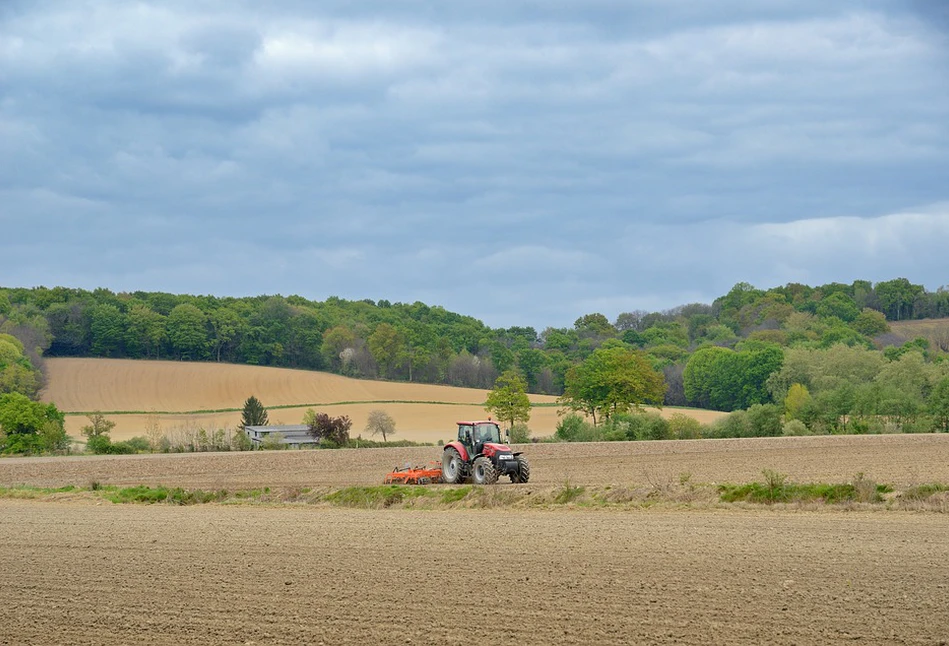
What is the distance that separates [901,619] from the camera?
42.9ft

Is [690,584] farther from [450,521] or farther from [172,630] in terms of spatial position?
[450,521]

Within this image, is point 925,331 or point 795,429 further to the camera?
point 925,331

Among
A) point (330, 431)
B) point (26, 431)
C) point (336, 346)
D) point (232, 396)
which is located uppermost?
point (336, 346)

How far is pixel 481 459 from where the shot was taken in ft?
111

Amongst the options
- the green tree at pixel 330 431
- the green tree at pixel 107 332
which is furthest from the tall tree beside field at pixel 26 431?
the green tree at pixel 107 332

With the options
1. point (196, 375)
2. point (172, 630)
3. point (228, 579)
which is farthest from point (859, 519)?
point (196, 375)

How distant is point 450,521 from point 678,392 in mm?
107035

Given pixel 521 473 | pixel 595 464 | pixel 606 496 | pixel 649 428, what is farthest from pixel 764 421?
pixel 606 496

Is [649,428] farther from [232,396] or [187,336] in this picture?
[187,336]

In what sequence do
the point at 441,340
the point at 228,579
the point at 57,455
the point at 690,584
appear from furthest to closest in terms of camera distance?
the point at 441,340
the point at 57,455
the point at 228,579
the point at 690,584

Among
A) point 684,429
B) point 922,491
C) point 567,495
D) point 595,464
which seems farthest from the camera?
point 684,429

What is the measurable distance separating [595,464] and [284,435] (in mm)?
34186

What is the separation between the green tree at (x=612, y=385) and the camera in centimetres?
8519

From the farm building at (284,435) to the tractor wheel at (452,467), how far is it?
1571 inches
